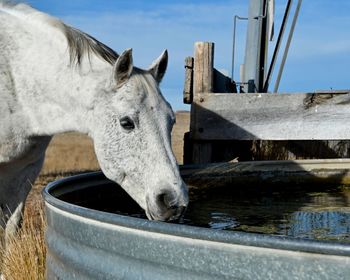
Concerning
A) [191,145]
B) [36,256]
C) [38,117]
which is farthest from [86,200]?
[191,145]

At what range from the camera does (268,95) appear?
4.00m

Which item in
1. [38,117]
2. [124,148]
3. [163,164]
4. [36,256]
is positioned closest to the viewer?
[163,164]

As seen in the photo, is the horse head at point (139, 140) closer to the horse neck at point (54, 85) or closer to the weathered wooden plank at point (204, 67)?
the horse neck at point (54, 85)

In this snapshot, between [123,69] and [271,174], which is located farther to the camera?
[271,174]

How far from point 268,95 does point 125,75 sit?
57.9 inches

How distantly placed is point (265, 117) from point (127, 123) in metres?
1.53

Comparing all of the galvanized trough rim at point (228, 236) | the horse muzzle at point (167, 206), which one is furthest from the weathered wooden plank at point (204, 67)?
the galvanized trough rim at point (228, 236)

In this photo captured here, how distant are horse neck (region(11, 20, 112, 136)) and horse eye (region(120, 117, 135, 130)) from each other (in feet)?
1.02

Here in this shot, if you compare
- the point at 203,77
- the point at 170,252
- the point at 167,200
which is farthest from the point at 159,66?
the point at 170,252

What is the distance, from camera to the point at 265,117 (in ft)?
13.2

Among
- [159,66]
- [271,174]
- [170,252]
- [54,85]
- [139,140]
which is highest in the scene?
[159,66]

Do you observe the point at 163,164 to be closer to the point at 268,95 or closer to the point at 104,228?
the point at 104,228

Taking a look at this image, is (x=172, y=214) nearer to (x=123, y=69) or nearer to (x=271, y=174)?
(x=123, y=69)

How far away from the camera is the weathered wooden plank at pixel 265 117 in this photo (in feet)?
13.0
